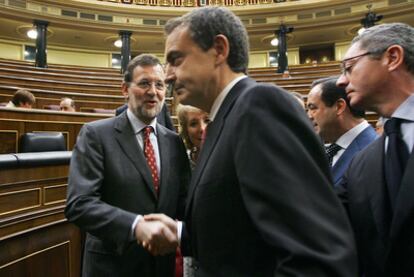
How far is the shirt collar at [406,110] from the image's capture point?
0.97 m

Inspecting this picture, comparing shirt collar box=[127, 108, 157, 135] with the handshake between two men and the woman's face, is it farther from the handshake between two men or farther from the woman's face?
the handshake between two men

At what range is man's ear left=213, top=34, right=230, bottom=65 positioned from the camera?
36.9 inches

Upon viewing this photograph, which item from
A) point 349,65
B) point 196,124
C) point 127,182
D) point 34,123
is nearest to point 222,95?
point 349,65

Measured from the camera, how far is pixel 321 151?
2.49ft

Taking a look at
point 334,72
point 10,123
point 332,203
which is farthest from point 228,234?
point 334,72

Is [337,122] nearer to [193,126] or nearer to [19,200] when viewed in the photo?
[193,126]

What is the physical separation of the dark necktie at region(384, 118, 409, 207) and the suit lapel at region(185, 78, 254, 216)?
0.41 metres

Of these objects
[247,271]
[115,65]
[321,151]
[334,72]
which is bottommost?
[247,271]

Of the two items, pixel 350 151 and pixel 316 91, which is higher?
pixel 316 91

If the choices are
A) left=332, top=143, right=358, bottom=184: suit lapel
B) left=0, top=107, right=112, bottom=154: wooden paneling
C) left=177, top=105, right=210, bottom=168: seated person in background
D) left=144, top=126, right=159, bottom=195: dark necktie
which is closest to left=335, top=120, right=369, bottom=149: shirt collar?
left=332, top=143, right=358, bottom=184: suit lapel

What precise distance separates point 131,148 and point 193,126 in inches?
18.6

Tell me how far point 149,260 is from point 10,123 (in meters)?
3.37

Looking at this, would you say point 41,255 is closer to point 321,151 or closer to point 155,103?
point 155,103

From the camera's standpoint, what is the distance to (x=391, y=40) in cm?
103
